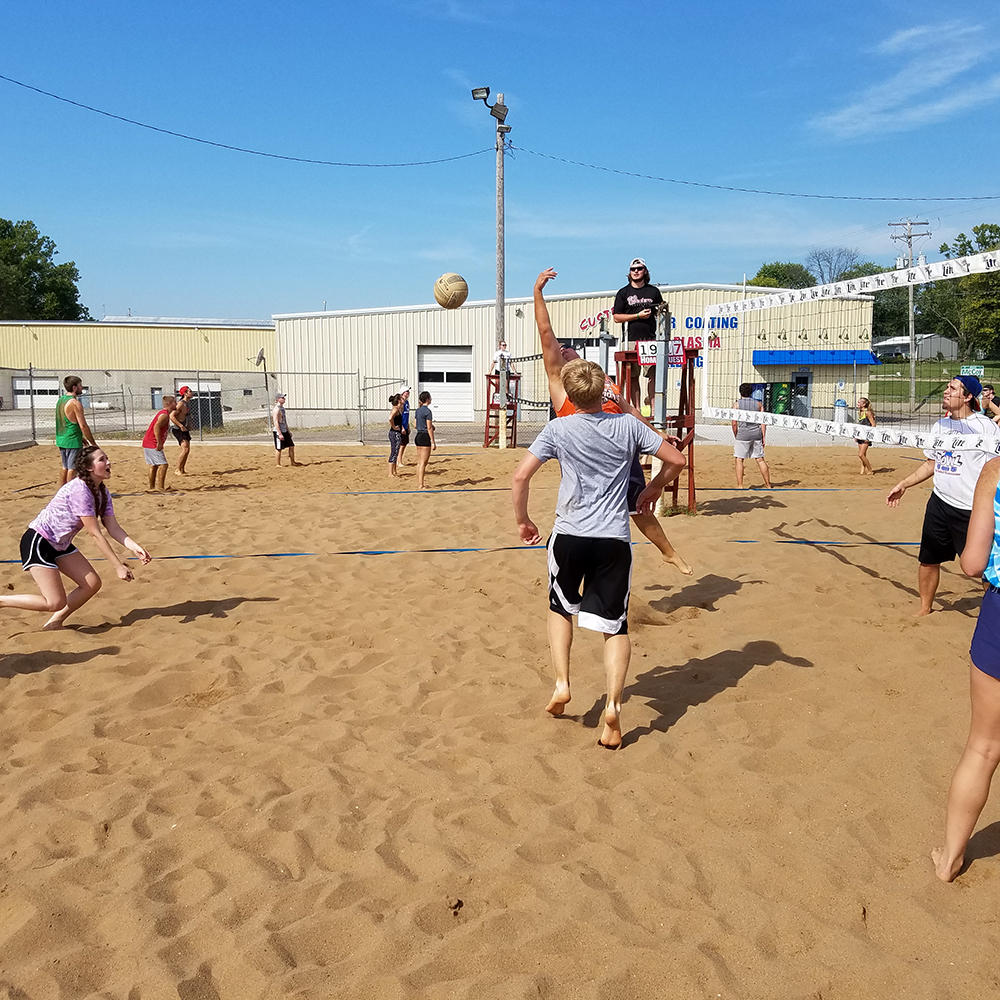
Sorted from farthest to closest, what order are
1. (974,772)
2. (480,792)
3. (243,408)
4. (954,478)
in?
(243,408)
(954,478)
(480,792)
(974,772)

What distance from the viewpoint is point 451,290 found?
16.7 m

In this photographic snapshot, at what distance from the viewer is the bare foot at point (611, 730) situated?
362 cm

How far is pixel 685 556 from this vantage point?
6.96 m

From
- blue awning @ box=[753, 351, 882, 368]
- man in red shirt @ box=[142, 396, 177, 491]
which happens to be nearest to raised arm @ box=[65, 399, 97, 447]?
man in red shirt @ box=[142, 396, 177, 491]

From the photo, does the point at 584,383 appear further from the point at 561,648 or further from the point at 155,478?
the point at 155,478

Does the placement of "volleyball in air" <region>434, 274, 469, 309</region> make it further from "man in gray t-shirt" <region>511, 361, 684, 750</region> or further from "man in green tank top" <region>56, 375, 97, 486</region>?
"man in gray t-shirt" <region>511, 361, 684, 750</region>

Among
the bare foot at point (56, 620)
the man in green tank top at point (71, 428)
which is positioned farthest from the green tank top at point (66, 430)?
the bare foot at point (56, 620)

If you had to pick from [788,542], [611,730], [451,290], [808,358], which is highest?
[451,290]

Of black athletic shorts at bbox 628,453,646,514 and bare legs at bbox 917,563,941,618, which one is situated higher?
black athletic shorts at bbox 628,453,646,514

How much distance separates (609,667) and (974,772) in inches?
57.6

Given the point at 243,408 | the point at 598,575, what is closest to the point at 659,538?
the point at 598,575

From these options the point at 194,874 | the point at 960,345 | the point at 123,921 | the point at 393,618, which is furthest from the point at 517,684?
the point at 960,345

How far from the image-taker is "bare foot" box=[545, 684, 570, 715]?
3.84m

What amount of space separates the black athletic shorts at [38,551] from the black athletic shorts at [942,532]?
18.0 feet
